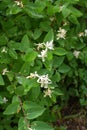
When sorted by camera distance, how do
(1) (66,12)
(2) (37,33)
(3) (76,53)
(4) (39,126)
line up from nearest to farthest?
(4) (39,126) < (1) (66,12) < (2) (37,33) < (3) (76,53)

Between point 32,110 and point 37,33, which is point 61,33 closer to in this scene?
point 37,33

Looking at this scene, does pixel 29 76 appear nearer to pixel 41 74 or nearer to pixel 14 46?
pixel 41 74

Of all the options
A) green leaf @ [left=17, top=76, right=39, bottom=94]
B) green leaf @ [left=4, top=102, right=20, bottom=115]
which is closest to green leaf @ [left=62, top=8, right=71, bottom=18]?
green leaf @ [left=17, top=76, right=39, bottom=94]

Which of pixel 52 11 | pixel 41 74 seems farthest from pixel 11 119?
pixel 52 11

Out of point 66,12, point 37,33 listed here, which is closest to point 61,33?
point 37,33

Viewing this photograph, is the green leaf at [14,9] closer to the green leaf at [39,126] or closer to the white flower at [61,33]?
the white flower at [61,33]

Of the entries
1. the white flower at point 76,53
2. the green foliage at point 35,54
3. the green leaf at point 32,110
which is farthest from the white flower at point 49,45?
the white flower at point 76,53

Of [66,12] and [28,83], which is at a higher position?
[66,12]

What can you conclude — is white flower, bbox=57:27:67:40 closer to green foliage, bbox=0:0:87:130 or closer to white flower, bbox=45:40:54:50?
green foliage, bbox=0:0:87:130

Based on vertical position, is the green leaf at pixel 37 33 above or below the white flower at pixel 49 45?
below
